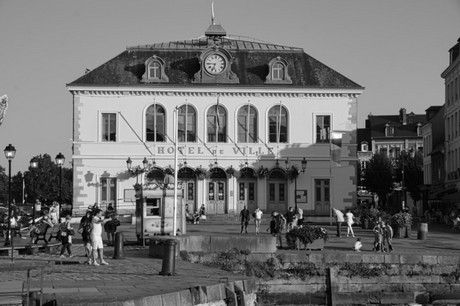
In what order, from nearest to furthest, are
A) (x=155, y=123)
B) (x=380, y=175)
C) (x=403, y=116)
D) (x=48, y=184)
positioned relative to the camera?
(x=155, y=123)
(x=380, y=175)
(x=48, y=184)
(x=403, y=116)

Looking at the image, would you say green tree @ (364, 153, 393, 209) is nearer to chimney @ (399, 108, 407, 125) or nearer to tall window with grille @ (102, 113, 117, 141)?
chimney @ (399, 108, 407, 125)

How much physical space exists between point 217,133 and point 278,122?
4411 millimetres

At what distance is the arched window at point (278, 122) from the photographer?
61000 mm

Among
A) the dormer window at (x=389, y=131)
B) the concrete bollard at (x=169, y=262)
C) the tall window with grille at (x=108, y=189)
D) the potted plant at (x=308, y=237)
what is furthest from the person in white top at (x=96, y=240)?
the dormer window at (x=389, y=131)

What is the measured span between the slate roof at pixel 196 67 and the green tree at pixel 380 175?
51.9 meters

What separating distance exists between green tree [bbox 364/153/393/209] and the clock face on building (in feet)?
184

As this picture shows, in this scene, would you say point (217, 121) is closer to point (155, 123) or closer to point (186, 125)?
point (186, 125)

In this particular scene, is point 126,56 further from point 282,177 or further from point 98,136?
point 282,177

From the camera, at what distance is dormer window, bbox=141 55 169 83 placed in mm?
60469

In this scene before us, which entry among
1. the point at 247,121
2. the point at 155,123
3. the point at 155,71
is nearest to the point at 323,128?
the point at 247,121

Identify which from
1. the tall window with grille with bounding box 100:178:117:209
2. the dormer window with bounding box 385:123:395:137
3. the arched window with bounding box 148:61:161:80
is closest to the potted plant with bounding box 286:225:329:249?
the tall window with grille with bounding box 100:178:117:209

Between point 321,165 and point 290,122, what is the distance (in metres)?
3.75

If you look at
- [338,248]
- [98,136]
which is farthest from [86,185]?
[338,248]

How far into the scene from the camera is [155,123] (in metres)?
60.2
